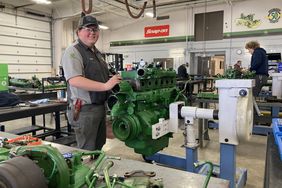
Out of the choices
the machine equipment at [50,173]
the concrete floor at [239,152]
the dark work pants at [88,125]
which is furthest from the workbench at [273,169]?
the concrete floor at [239,152]

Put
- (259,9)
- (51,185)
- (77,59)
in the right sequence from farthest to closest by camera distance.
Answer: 1. (259,9)
2. (77,59)
3. (51,185)

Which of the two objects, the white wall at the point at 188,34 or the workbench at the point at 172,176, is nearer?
the workbench at the point at 172,176

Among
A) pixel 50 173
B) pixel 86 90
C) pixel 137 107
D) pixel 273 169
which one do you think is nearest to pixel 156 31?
pixel 137 107

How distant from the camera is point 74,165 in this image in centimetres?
89

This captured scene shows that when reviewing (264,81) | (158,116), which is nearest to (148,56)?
(264,81)

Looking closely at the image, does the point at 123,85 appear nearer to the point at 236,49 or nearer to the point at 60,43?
the point at 236,49

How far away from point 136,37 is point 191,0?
325 centimetres

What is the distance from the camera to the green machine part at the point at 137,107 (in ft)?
6.71

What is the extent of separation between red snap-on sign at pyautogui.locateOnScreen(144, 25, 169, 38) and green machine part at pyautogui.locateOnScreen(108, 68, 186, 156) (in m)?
8.68

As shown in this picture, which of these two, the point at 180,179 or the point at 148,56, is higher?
the point at 148,56

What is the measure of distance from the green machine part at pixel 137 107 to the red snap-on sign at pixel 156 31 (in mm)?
8682

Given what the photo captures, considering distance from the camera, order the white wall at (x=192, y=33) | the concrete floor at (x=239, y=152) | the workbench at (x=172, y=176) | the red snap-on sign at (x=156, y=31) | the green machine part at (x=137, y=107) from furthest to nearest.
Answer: the red snap-on sign at (x=156, y=31) → the white wall at (x=192, y=33) → the concrete floor at (x=239, y=152) → the green machine part at (x=137, y=107) → the workbench at (x=172, y=176)

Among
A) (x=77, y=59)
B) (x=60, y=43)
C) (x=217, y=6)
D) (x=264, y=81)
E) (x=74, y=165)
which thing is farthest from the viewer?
(x=60, y=43)

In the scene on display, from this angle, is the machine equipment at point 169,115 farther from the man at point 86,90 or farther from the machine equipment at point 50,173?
the machine equipment at point 50,173
